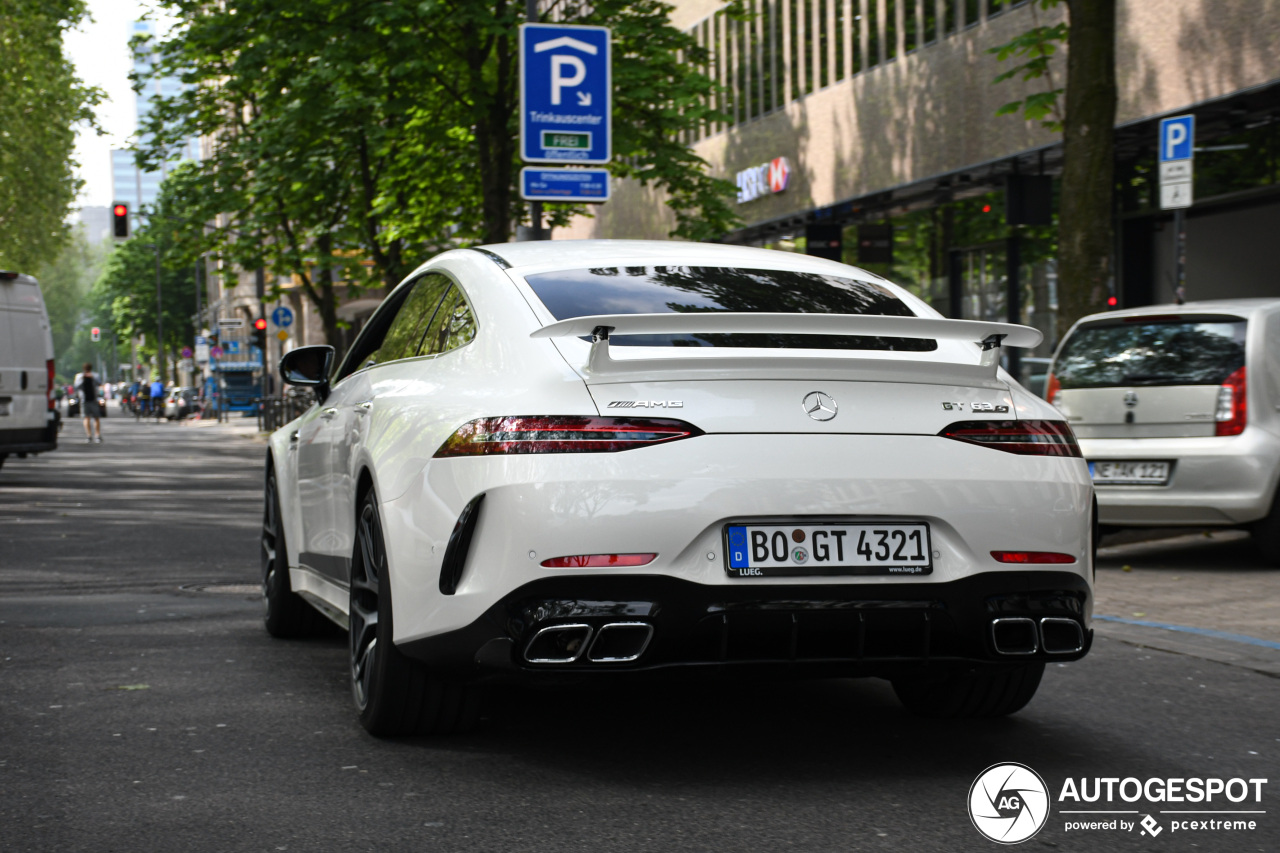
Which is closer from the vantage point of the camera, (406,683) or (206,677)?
(406,683)

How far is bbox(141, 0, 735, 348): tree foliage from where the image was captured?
1870cm

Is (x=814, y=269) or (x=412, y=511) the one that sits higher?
(x=814, y=269)

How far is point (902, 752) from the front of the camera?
4816 mm

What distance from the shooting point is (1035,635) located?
14.5ft

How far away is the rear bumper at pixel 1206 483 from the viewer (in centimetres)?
972

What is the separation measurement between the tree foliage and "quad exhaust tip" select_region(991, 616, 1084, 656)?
14881mm

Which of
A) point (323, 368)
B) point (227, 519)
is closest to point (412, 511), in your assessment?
point (323, 368)

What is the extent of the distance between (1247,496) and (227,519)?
28.0 ft

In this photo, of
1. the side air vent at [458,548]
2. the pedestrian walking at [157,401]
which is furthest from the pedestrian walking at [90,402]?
the side air vent at [458,548]

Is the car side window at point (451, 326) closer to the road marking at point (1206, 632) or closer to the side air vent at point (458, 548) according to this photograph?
the side air vent at point (458, 548)

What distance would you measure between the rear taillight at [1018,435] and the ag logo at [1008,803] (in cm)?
89

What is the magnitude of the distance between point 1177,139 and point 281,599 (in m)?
7.73

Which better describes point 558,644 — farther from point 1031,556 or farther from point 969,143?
point 969,143

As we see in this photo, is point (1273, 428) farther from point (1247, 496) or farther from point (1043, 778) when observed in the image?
point (1043, 778)
